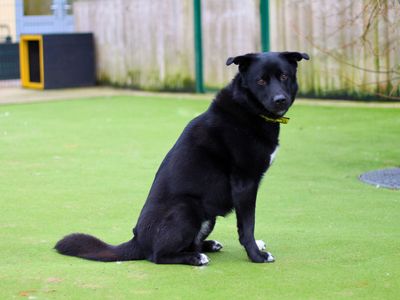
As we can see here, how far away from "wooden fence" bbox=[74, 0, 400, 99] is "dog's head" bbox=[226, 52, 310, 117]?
20.4ft

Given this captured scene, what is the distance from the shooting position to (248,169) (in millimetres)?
5402

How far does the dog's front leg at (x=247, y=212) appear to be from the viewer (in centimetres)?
539

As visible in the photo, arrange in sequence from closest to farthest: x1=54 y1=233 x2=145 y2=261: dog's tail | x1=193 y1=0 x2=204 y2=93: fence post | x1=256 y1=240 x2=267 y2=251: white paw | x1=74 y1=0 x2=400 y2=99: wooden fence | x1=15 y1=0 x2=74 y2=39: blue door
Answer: x1=54 y1=233 x2=145 y2=261: dog's tail
x1=256 y1=240 x2=267 y2=251: white paw
x1=74 y1=0 x2=400 y2=99: wooden fence
x1=193 y1=0 x2=204 y2=93: fence post
x1=15 y1=0 x2=74 y2=39: blue door

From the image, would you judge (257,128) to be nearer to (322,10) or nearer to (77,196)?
(77,196)

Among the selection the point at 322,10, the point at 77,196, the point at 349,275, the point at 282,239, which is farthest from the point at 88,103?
the point at 349,275

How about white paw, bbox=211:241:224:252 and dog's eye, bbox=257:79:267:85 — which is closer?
dog's eye, bbox=257:79:267:85

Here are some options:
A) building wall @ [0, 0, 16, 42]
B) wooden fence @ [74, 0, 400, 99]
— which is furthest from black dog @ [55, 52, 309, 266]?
building wall @ [0, 0, 16, 42]

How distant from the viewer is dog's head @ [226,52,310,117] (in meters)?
5.37

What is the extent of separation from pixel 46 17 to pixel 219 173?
20.4 m

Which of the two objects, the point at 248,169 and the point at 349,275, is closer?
the point at 349,275

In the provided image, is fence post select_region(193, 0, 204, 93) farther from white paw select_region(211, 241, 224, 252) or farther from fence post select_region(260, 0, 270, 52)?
white paw select_region(211, 241, 224, 252)

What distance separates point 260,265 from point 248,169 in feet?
1.94

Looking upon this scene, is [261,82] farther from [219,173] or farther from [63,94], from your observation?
[63,94]

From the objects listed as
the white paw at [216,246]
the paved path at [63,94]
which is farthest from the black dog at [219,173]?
the paved path at [63,94]
